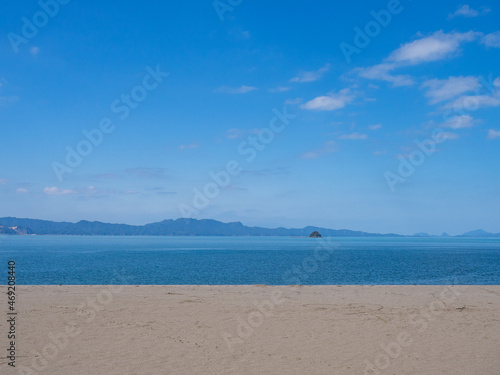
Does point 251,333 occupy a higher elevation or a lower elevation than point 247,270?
higher

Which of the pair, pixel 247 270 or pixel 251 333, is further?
pixel 247 270

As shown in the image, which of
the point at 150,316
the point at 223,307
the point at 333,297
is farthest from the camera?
the point at 333,297

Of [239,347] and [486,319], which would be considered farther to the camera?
[486,319]

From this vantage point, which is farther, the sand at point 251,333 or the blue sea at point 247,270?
the blue sea at point 247,270

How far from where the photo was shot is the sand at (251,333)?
9.28 m

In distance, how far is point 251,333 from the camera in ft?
39.9

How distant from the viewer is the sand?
9.28 meters

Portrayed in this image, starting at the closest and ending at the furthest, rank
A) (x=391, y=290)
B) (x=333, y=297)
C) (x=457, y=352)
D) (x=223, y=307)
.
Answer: (x=457, y=352) → (x=223, y=307) → (x=333, y=297) → (x=391, y=290)

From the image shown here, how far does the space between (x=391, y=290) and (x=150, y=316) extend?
14.1 metres

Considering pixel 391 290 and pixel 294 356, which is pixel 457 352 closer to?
pixel 294 356

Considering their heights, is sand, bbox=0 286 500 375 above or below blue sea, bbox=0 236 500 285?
above

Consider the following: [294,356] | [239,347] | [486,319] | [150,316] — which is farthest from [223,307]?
[486,319]

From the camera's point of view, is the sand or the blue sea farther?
the blue sea

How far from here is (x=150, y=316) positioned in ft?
46.4
